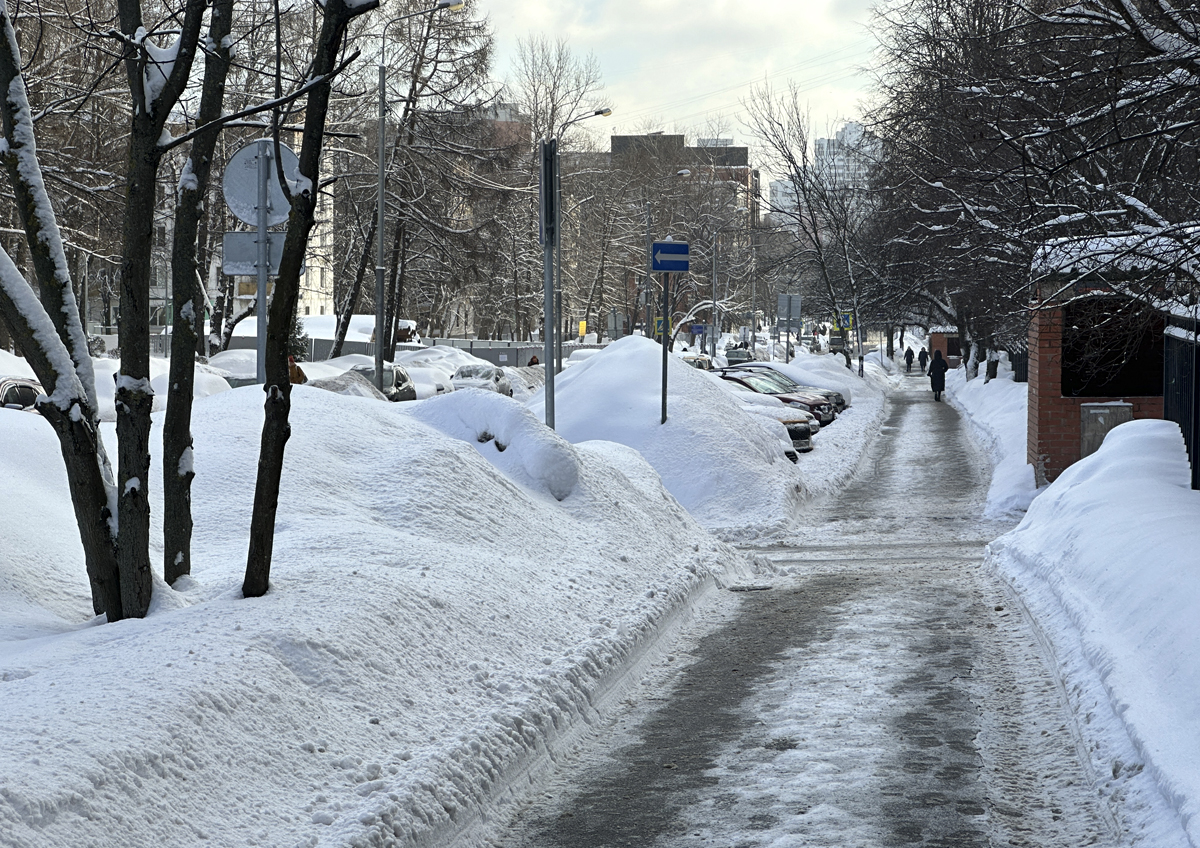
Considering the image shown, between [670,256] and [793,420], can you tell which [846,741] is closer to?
[670,256]

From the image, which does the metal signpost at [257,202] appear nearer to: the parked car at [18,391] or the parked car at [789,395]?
Result: the parked car at [18,391]

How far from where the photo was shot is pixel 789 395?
31.2 meters

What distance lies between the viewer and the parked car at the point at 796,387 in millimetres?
33872

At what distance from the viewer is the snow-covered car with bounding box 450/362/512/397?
38312mm

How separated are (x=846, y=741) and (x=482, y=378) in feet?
114

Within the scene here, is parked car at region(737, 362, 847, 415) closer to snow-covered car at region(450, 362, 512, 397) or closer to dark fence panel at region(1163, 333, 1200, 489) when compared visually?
snow-covered car at region(450, 362, 512, 397)

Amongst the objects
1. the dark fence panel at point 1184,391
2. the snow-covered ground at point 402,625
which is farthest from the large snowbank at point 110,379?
the dark fence panel at point 1184,391

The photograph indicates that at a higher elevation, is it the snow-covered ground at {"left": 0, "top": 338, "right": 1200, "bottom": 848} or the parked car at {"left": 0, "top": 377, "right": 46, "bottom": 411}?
the parked car at {"left": 0, "top": 377, "right": 46, "bottom": 411}

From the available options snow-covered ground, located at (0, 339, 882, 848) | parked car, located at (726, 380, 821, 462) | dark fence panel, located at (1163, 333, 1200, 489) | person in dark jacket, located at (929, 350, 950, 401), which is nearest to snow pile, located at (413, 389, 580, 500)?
snow-covered ground, located at (0, 339, 882, 848)

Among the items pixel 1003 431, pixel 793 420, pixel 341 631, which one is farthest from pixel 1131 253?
pixel 1003 431

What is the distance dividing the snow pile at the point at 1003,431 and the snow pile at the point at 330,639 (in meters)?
6.59

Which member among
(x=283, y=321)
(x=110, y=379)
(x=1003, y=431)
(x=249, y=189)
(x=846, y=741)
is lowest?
(x=846, y=741)

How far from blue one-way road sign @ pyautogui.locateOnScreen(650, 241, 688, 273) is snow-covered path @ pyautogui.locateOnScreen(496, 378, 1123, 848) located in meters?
5.97

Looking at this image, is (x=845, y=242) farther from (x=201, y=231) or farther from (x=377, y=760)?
(x=377, y=760)
